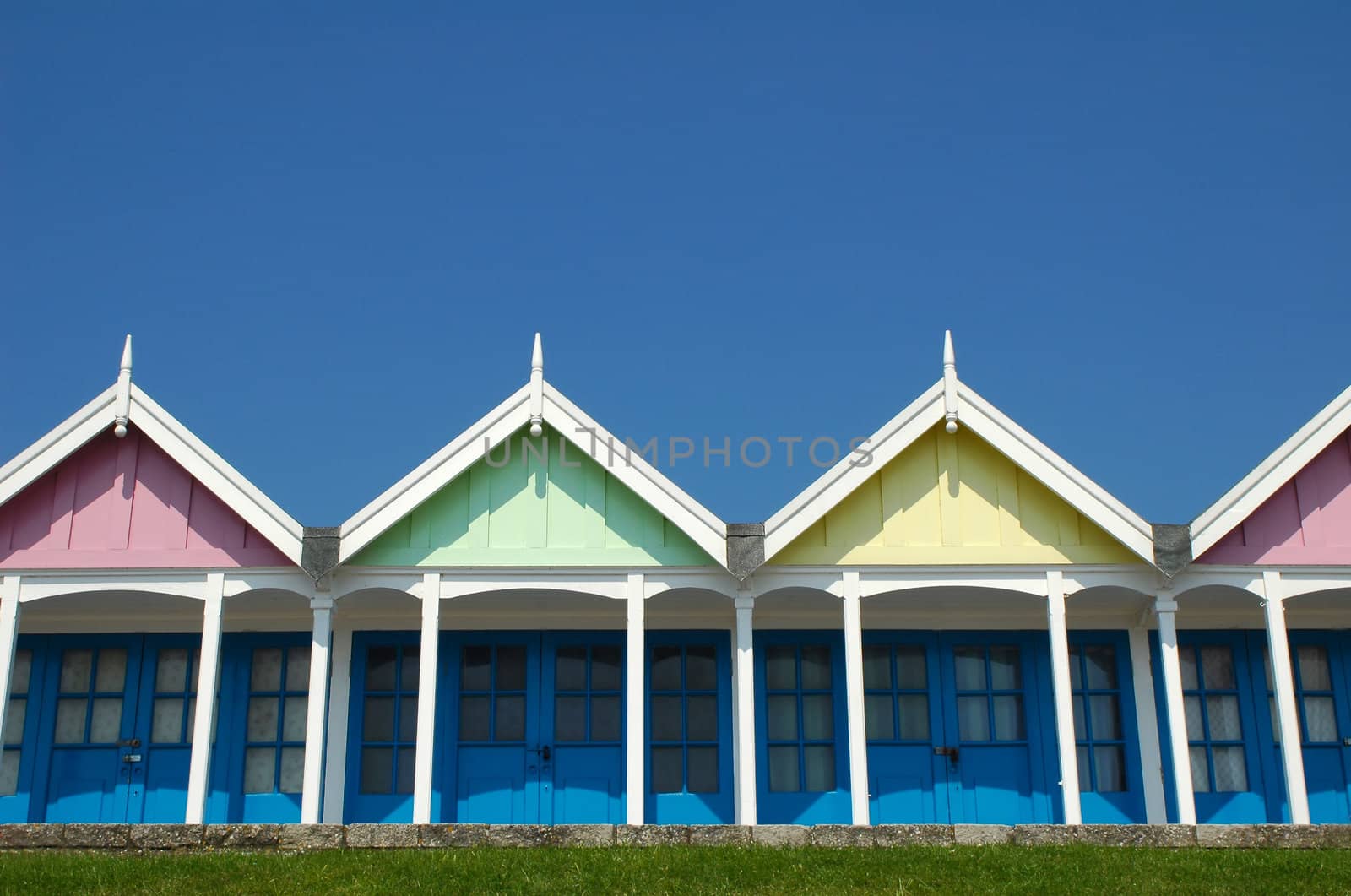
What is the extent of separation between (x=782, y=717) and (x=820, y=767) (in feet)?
2.34

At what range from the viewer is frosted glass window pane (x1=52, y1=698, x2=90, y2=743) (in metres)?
16.3

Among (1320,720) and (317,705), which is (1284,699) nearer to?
(1320,720)

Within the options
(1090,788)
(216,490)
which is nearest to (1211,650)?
(1090,788)

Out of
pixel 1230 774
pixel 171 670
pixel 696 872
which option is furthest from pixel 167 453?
pixel 1230 774

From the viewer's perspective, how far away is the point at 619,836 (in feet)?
40.4

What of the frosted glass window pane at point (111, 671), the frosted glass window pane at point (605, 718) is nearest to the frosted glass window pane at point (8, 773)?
the frosted glass window pane at point (111, 671)

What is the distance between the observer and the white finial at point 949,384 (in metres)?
15.1

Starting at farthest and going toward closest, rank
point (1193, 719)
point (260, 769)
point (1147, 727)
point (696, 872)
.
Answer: point (1193, 719), point (260, 769), point (1147, 727), point (696, 872)

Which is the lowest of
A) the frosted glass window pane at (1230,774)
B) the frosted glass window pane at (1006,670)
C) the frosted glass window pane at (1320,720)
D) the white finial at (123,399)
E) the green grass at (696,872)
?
the green grass at (696,872)

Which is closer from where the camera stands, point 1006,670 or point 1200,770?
point 1200,770

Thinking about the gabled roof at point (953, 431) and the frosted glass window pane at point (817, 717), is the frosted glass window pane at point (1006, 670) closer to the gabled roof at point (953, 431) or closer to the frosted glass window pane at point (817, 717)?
the frosted glass window pane at point (817, 717)

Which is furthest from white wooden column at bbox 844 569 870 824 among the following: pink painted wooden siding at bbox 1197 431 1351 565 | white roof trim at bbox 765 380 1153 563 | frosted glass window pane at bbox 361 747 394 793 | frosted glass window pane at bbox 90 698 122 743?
frosted glass window pane at bbox 90 698 122 743

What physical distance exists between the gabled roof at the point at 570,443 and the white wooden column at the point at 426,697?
0.88m

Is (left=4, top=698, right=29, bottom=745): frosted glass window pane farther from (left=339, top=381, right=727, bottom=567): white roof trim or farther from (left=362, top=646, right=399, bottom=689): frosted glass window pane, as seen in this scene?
(left=339, top=381, right=727, bottom=567): white roof trim
